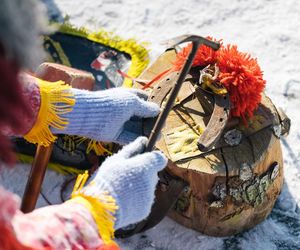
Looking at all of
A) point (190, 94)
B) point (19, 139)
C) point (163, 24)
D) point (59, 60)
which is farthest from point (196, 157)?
point (163, 24)

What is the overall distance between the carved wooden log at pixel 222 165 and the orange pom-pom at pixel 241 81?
7 centimetres

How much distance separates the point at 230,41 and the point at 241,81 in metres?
0.93

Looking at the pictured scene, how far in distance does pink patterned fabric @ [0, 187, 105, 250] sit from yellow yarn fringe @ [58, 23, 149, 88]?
116cm

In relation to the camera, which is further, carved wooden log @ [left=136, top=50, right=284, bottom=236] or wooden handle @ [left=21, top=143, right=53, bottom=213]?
wooden handle @ [left=21, top=143, right=53, bottom=213]

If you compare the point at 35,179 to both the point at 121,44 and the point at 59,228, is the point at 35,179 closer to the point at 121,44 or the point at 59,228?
the point at 59,228

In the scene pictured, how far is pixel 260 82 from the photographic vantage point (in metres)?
1.63

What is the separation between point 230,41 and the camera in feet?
8.14

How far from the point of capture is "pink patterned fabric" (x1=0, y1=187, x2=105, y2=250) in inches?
42.8

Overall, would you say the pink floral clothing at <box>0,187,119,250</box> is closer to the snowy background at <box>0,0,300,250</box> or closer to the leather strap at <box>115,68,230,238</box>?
the leather strap at <box>115,68,230,238</box>

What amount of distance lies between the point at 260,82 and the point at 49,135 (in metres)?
0.67

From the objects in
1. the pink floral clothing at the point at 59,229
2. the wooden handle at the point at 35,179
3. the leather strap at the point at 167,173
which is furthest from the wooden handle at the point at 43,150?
the pink floral clothing at the point at 59,229

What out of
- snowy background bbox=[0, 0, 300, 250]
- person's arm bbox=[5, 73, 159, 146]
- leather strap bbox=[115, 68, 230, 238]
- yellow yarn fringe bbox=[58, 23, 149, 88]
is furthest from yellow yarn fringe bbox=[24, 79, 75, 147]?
yellow yarn fringe bbox=[58, 23, 149, 88]

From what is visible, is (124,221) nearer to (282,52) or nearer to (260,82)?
(260,82)

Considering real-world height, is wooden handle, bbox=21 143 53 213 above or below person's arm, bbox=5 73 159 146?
below
